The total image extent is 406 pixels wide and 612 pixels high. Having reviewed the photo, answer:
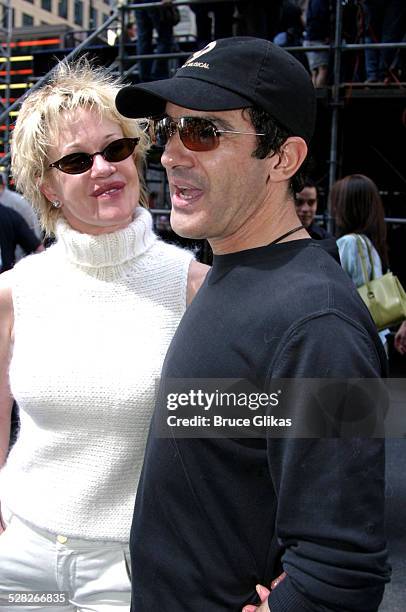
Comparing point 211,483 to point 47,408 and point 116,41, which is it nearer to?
point 47,408

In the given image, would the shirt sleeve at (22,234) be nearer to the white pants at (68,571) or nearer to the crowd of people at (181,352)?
the crowd of people at (181,352)

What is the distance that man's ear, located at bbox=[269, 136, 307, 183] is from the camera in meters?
1.31

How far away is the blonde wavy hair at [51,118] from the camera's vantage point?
→ 184 cm

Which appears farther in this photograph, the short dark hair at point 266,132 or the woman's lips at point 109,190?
the woman's lips at point 109,190

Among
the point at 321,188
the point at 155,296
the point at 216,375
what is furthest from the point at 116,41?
the point at 216,375

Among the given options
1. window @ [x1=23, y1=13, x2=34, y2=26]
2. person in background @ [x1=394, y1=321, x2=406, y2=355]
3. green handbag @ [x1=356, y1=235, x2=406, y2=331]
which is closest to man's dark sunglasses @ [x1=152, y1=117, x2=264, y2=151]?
green handbag @ [x1=356, y1=235, x2=406, y2=331]

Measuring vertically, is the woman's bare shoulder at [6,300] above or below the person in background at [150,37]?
below

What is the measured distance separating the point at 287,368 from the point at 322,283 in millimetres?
161

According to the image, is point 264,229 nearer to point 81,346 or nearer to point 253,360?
point 253,360

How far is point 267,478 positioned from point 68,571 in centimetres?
78

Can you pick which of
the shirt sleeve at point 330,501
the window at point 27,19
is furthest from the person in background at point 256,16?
the window at point 27,19

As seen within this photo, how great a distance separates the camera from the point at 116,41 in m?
9.19

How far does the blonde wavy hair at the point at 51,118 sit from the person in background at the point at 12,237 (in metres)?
2.67

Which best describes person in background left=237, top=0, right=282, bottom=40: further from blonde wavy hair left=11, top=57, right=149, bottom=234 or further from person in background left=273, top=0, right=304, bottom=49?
blonde wavy hair left=11, top=57, right=149, bottom=234
